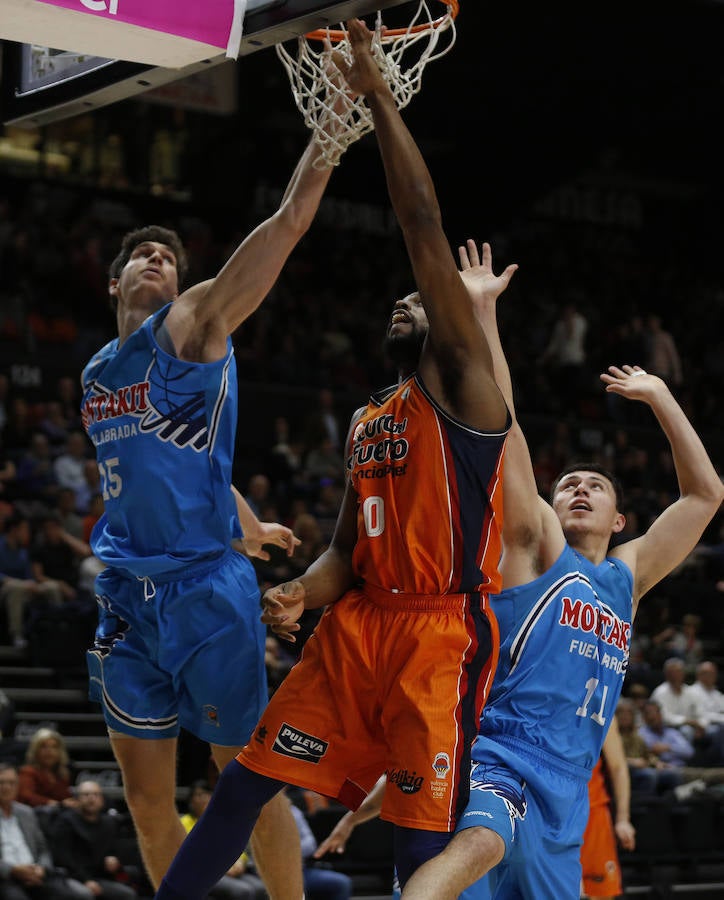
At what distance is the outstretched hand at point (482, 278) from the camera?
4.49 m

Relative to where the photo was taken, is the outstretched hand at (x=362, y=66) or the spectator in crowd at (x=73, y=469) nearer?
the outstretched hand at (x=362, y=66)

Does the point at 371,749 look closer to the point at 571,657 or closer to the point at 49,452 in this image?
the point at 571,657

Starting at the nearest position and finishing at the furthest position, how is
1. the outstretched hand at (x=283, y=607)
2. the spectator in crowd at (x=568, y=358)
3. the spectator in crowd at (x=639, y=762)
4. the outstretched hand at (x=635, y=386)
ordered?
the outstretched hand at (x=283, y=607) < the outstretched hand at (x=635, y=386) < the spectator in crowd at (x=639, y=762) < the spectator in crowd at (x=568, y=358)

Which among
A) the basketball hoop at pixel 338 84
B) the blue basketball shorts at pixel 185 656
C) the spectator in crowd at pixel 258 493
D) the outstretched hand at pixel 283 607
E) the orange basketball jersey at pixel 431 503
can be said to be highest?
the basketball hoop at pixel 338 84

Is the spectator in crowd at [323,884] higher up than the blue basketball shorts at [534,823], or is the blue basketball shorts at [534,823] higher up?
the blue basketball shorts at [534,823]

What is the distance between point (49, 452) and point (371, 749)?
32.2ft

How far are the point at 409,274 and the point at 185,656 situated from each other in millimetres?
17315

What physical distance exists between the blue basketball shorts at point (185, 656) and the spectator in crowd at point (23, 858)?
4091 millimetres

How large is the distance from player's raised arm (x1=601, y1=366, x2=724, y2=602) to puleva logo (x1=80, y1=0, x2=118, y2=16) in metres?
2.30

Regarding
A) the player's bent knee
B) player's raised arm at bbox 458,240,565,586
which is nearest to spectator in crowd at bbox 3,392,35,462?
player's raised arm at bbox 458,240,565,586

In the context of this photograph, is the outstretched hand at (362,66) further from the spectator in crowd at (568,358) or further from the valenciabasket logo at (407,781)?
the spectator in crowd at (568,358)

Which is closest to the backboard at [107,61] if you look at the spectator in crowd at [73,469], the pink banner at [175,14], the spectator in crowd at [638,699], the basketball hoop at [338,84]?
the pink banner at [175,14]

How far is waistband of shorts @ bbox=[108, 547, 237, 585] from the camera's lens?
4.41 metres

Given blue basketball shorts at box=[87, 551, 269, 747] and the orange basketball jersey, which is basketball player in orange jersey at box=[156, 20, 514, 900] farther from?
blue basketball shorts at box=[87, 551, 269, 747]
